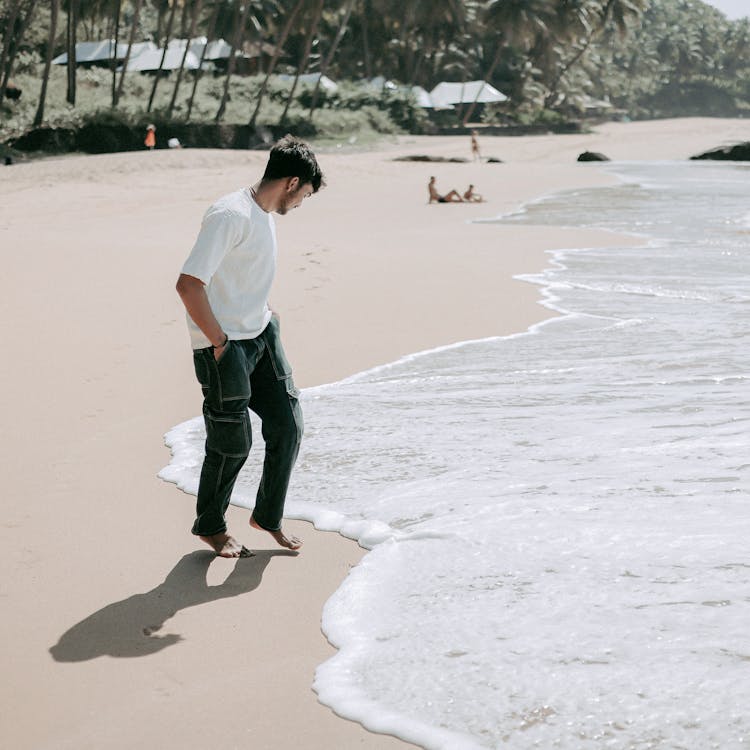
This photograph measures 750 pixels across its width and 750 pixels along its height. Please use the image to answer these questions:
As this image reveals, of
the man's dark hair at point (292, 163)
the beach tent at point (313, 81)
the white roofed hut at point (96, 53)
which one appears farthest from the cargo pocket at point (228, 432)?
the white roofed hut at point (96, 53)

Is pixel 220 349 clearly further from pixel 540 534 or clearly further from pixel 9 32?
pixel 9 32

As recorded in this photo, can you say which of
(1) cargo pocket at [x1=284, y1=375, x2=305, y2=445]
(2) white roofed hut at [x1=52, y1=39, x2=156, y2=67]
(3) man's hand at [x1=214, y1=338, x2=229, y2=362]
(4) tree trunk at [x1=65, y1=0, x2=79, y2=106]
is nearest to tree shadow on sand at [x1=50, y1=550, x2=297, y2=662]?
(1) cargo pocket at [x1=284, y1=375, x2=305, y2=445]

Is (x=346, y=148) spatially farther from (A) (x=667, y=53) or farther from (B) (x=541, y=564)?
(A) (x=667, y=53)

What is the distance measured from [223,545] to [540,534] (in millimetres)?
1119

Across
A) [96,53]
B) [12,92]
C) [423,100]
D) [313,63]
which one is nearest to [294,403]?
[12,92]

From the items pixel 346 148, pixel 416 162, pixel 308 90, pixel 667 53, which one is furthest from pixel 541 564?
pixel 667 53

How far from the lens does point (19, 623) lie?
132 inches

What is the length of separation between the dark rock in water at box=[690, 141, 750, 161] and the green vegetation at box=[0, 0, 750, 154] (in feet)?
48.3

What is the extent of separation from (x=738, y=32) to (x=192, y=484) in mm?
127676

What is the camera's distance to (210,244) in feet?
11.6

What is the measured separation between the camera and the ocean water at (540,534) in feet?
9.27

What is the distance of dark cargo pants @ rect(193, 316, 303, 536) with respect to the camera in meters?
3.71

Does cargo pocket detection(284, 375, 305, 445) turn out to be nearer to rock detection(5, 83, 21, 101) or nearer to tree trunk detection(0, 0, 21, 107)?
tree trunk detection(0, 0, 21, 107)

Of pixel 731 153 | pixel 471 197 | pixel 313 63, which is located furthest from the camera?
pixel 313 63
